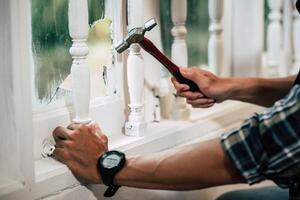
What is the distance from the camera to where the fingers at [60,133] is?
133cm

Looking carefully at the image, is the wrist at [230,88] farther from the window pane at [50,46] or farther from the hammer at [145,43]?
the window pane at [50,46]

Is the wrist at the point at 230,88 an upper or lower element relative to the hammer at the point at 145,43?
lower

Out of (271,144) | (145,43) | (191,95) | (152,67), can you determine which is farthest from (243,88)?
(271,144)

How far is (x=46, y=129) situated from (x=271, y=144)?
544mm

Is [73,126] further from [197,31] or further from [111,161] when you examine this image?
[197,31]

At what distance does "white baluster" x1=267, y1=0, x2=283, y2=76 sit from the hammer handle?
2.36 ft

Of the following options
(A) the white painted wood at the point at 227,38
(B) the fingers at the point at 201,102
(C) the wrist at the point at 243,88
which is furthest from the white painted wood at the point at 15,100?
(A) the white painted wood at the point at 227,38

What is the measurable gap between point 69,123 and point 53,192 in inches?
7.4

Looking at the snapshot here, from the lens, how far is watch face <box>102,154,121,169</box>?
122 centimetres

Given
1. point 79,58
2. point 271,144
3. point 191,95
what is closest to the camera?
point 271,144

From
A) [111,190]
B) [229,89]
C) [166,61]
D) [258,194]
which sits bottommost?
[258,194]

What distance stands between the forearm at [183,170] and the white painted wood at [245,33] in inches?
37.1

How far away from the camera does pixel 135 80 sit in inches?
59.9

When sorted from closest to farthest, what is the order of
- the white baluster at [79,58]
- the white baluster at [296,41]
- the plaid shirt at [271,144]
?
1. the plaid shirt at [271,144]
2. the white baluster at [79,58]
3. the white baluster at [296,41]
